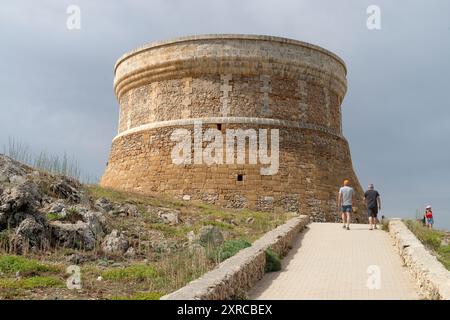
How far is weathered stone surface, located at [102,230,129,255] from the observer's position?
33.5 ft

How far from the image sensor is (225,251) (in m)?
9.35

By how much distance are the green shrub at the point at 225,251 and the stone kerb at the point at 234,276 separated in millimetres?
385

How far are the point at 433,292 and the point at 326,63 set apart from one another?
1640cm

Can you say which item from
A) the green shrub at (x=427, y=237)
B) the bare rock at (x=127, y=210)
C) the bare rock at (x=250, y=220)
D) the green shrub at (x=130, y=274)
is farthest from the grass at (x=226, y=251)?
the green shrub at (x=427, y=237)

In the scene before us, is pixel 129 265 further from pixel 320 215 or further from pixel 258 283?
pixel 320 215

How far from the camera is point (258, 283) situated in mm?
7781

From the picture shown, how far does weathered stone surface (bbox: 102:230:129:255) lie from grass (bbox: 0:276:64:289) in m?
2.46

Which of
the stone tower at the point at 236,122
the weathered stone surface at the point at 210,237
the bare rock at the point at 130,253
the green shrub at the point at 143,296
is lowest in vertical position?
the green shrub at the point at 143,296

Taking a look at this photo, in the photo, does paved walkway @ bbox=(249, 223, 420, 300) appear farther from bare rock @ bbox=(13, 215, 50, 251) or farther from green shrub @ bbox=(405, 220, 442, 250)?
bare rock @ bbox=(13, 215, 50, 251)

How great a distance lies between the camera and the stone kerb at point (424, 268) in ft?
20.5

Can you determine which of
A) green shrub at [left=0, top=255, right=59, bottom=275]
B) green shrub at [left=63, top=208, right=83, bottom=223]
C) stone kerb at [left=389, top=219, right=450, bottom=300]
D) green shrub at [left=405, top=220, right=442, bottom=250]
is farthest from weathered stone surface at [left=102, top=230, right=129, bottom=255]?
green shrub at [left=405, top=220, right=442, bottom=250]

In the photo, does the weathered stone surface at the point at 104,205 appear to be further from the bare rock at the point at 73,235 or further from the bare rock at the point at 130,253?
the bare rock at the point at 130,253

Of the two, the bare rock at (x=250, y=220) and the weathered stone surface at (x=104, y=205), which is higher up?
the weathered stone surface at (x=104, y=205)
